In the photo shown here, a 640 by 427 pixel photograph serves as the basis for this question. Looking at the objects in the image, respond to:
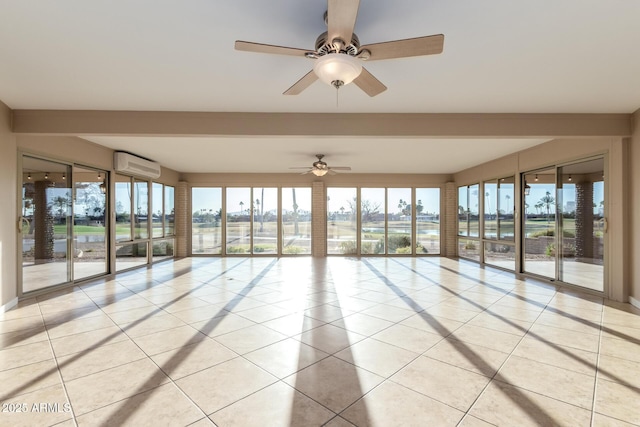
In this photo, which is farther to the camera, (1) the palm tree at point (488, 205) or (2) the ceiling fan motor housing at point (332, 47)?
(1) the palm tree at point (488, 205)

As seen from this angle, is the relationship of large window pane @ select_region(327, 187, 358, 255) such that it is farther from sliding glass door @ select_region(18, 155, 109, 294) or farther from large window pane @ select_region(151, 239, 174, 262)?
sliding glass door @ select_region(18, 155, 109, 294)

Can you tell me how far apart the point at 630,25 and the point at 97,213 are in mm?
8339

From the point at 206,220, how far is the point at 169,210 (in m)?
1.17

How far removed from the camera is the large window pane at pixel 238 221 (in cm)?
1032

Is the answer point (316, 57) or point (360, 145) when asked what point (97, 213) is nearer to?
point (360, 145)

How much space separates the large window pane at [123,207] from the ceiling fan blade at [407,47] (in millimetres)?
6971

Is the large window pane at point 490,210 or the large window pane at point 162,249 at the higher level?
the large window pane at point 490,210

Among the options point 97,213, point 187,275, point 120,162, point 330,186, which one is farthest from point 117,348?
point 330,186

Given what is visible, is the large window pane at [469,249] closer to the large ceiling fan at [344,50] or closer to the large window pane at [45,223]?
the large ceiling fan at [344,50]

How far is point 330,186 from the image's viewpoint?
1023 cm

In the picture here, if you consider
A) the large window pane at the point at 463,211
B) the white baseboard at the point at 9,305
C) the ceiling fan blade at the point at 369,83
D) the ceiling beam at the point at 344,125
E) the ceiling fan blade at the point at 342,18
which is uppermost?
the ceiling beam at the point at 344,125

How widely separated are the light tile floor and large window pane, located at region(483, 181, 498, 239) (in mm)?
2972

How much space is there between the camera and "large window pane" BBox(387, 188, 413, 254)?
10344mm

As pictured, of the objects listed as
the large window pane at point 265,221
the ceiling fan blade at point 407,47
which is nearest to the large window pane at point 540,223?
the ceiling fan blade at point 407,47
